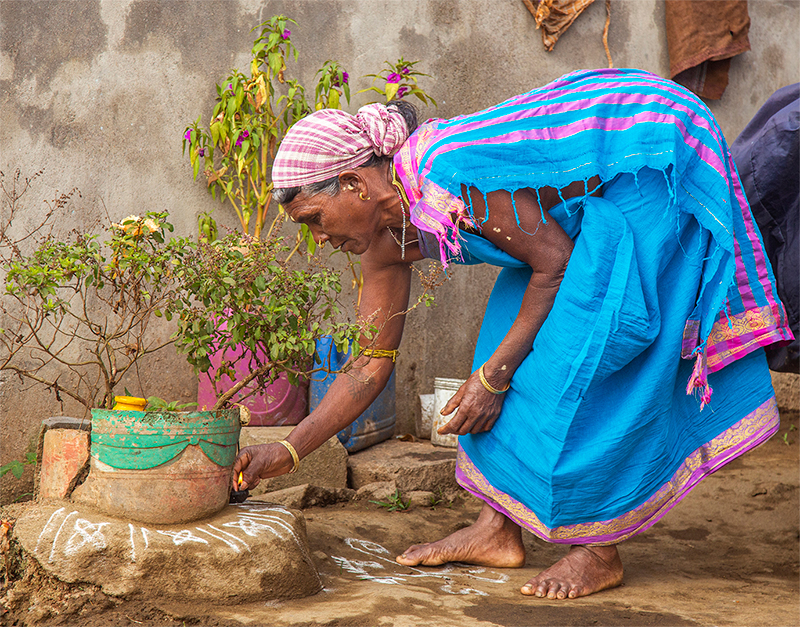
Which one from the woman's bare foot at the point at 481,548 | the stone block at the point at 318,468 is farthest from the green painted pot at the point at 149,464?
the stone block at the point at 318,468

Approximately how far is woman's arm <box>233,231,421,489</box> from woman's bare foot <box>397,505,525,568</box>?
0.55 m

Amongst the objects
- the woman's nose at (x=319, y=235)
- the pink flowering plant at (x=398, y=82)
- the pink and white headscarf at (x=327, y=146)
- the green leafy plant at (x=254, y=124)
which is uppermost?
the pink flowering plant at (x=398, y=82)

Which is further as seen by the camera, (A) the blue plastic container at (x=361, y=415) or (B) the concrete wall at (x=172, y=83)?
(A) the blue plastic container at (x=361, y=415)

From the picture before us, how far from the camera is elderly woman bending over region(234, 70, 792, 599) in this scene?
2.22 m

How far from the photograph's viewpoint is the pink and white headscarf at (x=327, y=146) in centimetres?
228

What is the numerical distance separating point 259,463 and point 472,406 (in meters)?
0.71

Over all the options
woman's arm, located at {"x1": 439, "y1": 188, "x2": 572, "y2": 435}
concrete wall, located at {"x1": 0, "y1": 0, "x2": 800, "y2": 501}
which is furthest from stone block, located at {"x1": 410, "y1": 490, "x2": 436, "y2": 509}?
woman's arm, located at {"x1": 439, "y1": 188, "x2": 572, "y2": 435}

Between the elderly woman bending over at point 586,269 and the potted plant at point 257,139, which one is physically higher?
the potted plant at point 257,139

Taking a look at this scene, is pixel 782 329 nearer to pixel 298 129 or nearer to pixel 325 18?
pixel 298 129

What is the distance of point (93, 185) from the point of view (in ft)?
11.7

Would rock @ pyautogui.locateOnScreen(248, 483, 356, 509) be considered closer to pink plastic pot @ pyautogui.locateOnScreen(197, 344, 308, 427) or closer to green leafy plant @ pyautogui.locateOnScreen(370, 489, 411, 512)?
green leafy plant @ pyautogui.locateOnScreen(370, 489, 411, 512)

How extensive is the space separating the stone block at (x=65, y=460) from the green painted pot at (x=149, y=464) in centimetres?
8

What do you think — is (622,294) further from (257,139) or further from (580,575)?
(257,139)

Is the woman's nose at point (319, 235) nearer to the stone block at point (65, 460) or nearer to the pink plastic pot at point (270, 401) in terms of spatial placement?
the stone block at point (65, 460)
